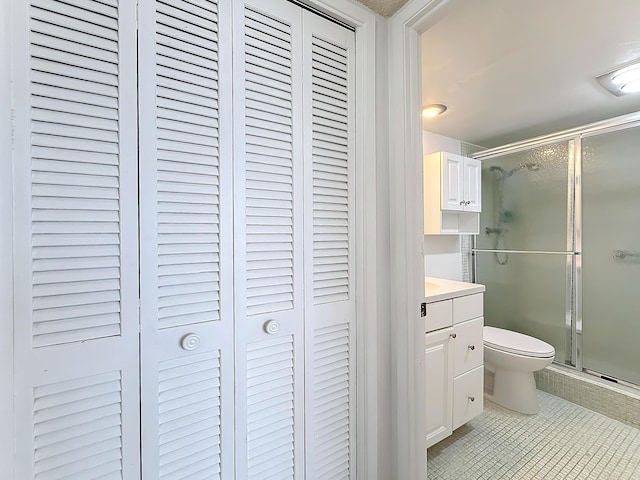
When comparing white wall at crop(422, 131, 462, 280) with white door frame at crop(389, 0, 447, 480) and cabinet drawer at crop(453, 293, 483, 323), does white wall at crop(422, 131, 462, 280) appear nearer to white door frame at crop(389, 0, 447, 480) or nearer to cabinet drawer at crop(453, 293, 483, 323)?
cabinet drawer at crop(453, 293, 483, 323)

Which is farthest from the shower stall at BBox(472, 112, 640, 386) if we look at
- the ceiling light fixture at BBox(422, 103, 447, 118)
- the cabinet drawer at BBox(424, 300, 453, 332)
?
the cabinet drawer at BBox(424, 300, 453, 332)

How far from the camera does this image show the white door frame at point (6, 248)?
585 mm

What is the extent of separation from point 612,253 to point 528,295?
656 millimetres

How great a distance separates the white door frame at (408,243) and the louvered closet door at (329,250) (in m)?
0.19

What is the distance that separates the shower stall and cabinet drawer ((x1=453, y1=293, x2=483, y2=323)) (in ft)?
3.71

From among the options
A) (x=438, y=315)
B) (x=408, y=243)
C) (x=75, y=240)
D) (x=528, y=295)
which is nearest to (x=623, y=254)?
(x=528, y=295)

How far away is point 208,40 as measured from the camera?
2.68 ft

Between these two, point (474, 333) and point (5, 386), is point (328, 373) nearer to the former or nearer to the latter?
point (5, 386)

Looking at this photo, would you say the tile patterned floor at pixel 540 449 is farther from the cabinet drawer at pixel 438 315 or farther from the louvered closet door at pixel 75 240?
the louvered closet door at pixel 75 240

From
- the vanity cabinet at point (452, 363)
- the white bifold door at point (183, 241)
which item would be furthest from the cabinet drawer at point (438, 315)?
the white bifold door at point (183, 241)

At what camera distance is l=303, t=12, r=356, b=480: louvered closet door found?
1.00m

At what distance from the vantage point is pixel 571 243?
2.32 metres

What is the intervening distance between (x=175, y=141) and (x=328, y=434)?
106 centimetres

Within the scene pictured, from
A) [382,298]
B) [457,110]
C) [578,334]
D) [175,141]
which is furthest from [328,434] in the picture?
[578,334]
